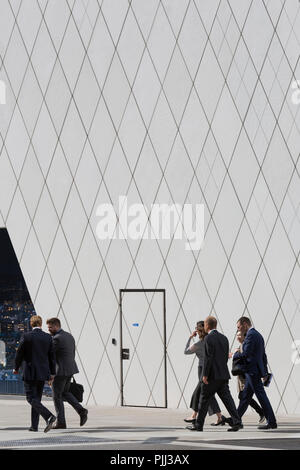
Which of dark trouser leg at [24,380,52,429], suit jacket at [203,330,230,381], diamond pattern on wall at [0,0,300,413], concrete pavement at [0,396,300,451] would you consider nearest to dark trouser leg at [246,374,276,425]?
concrete pavement at [0,396,300,451]

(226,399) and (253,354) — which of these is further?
(253,354)

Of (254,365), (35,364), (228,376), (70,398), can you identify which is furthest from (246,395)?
(35,364)

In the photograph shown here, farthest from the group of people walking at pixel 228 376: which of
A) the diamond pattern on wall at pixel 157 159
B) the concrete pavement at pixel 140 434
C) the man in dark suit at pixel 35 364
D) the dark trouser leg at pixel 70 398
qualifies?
the diamond pattern on wall at pixel 157 159

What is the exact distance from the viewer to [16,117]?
2808 centimetres

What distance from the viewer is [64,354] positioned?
21.0 meters

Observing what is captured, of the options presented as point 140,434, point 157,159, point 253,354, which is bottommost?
point 140,434

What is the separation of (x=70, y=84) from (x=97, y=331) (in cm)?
520

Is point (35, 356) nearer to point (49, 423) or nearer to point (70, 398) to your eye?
point (49, 423)

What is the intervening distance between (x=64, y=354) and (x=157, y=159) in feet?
20.6

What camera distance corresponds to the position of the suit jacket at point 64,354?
2088cm

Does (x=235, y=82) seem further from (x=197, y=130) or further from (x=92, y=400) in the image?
(x=92, y=400)

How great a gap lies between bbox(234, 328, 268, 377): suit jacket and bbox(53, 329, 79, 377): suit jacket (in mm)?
2746

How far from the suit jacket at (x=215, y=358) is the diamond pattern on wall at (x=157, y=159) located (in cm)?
432

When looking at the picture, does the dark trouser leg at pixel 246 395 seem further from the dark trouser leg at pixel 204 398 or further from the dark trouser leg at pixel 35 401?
the dark trouser leg at pixel 35 401
